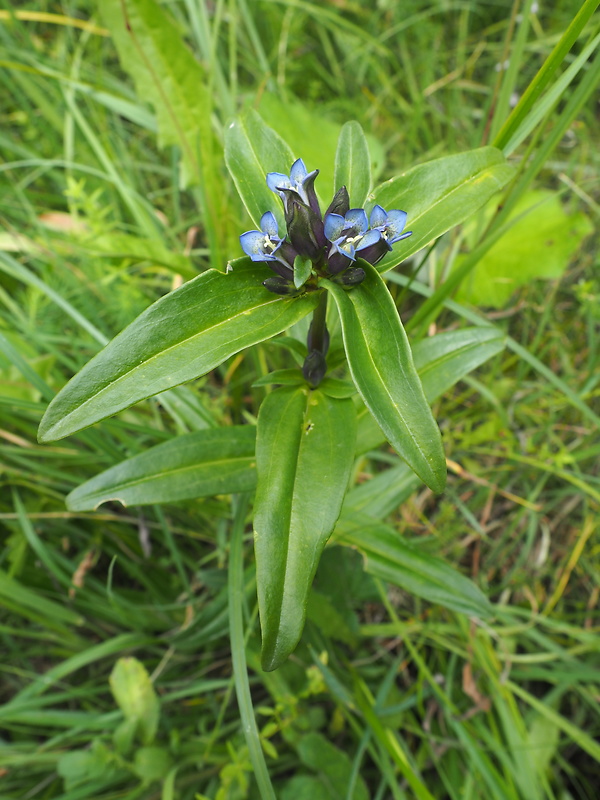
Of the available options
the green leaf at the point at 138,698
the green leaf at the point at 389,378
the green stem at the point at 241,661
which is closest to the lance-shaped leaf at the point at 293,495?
the green leaf at the point at 389,378

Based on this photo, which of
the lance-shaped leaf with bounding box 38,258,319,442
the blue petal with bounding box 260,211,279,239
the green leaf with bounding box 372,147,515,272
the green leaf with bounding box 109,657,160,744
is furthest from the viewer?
the green leaf with bounding box 109,657,160,744

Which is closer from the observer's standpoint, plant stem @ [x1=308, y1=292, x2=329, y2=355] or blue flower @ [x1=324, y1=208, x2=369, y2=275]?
blue flower @ [x1=324, y1=208, x2=369, y2=275]

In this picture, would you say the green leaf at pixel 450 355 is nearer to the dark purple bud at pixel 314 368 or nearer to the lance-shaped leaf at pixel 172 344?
the dark purple bud at pixel 314 368

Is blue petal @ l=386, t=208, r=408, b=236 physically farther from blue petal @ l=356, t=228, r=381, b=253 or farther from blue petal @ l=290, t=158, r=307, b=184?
blue petal @ l=290, t=158, r=307, b=184

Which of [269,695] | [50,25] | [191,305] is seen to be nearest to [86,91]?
[50,25]

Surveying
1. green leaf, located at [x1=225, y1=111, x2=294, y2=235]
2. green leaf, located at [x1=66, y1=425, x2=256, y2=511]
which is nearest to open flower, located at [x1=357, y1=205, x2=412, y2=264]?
green leaf, located at [x1=225, y1=111, x2=294, y2=235]

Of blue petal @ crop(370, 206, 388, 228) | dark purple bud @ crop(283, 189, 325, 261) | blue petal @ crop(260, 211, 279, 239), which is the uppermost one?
blue petal @ crop(260, 211, 279, 239)

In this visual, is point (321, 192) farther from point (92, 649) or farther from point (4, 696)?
point (4, 696)

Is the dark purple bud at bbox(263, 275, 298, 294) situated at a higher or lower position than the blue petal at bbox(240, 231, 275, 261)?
lower
